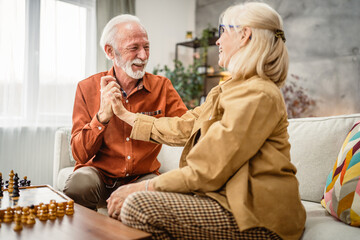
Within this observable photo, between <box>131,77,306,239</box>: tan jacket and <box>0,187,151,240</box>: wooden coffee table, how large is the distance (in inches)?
7.8

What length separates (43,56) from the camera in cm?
358

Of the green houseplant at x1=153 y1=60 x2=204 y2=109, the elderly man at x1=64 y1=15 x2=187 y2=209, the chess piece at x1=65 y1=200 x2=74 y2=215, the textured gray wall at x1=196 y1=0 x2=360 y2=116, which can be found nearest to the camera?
the chess piece at x1=65 y1=200 x2=74 y2=215

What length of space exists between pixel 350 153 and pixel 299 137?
18.6 inches

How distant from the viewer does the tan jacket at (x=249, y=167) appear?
99cm

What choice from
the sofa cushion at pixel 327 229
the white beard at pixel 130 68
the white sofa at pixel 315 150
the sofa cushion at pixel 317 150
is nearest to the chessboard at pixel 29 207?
the white beard at pixel 130 68

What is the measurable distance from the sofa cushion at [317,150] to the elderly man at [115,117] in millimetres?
727

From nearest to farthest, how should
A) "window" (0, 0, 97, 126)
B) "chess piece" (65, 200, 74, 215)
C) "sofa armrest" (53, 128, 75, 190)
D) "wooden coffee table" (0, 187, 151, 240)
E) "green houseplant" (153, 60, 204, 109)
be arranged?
1. "wooden coffee table" (0, 187, 151, 240)
2. "chess piece" (65, 200, 74, 215)
3. "sofa armrest" (53, 128, 75, 190)
4. "window" (0, 0, 97, 126)
5. "green houseplant" (153, 60, 204, 109)

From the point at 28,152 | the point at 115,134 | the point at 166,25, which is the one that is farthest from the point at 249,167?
the point at 166,25

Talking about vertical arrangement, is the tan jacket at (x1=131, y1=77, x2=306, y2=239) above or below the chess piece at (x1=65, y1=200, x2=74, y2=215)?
above

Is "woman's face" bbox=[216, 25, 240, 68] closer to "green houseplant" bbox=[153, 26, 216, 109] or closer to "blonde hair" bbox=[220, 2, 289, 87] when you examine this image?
"blonde hair" bbox=[220, 2, 289, 87]

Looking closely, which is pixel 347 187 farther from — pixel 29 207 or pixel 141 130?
pixel 29 207

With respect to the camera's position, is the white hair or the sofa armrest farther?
the sofa armrest

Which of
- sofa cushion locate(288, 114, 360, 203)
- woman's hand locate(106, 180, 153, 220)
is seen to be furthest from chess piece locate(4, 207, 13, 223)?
sofa cushion locate(288, 114, 360, 203)

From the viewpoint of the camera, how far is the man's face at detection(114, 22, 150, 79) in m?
1.73
